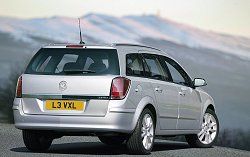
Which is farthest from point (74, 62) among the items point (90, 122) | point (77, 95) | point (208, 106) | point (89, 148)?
point (208, 106)

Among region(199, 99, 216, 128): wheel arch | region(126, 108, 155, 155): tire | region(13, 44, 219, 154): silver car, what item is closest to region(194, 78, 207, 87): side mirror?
region(199, 99, 216, 128): wheel arch

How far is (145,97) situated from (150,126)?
0.48m

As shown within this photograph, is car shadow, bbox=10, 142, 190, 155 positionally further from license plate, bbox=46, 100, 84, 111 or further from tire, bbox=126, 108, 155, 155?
license plate, bbox=46, 100, 84, 111

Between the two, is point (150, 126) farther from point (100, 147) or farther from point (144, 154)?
point (100, 147)

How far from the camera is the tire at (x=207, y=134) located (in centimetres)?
1616

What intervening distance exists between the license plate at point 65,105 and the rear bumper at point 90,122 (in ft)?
0.40

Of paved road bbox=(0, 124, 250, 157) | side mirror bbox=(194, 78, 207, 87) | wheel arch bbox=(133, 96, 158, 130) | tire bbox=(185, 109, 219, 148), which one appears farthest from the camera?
tire bbox=(185, 109, 219, 148)

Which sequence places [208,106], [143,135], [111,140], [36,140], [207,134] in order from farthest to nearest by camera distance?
[208,106] < [207,134] < [111,140] < [36,140] < [143,135]

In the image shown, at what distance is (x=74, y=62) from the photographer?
1377 cm

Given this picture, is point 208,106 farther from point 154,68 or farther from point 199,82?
point 154,68

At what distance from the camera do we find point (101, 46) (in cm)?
1374

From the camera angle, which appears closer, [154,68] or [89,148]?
[154,68]

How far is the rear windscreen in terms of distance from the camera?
13484mm

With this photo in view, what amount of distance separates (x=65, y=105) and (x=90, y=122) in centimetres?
45
